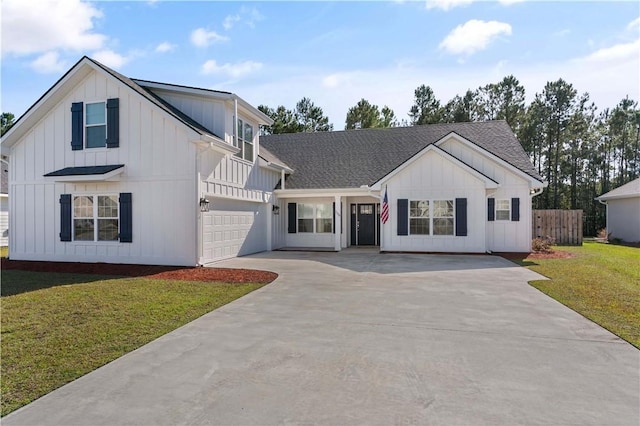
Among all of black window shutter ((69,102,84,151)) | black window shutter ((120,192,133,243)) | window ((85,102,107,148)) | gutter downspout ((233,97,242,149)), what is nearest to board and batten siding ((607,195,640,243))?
gutter downspout ((233,97,242,149))

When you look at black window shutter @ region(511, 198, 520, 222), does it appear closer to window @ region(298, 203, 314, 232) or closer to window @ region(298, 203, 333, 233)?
window @ region(298, 203, 333, 233)

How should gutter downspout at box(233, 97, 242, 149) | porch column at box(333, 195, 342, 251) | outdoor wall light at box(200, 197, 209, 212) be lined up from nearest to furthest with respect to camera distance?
outdoor wall light at box(200, 197, 209, 212) → gutter downspout at box(233, 97, 242, 149) → porch column at box(333, 195, 342, 251)

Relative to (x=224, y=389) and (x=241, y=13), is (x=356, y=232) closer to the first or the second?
(x=241, y=13)

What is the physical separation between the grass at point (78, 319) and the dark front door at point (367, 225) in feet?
35.2

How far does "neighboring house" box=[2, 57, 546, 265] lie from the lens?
37.9ft

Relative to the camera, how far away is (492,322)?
567 cm

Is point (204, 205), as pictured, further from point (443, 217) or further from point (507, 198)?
point (507, 198)

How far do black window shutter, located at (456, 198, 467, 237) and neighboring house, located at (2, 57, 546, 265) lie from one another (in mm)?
39

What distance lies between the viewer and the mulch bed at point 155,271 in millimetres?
9438

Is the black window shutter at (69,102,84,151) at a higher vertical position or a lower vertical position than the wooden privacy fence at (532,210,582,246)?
higher

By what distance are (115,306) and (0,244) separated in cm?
→ 1667

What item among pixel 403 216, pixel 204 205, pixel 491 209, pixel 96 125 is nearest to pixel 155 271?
pixel 204 205

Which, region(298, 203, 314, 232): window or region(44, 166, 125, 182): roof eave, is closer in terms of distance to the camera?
region(44, 166, 125, 182): roof eave

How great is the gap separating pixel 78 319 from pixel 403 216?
467 inches
